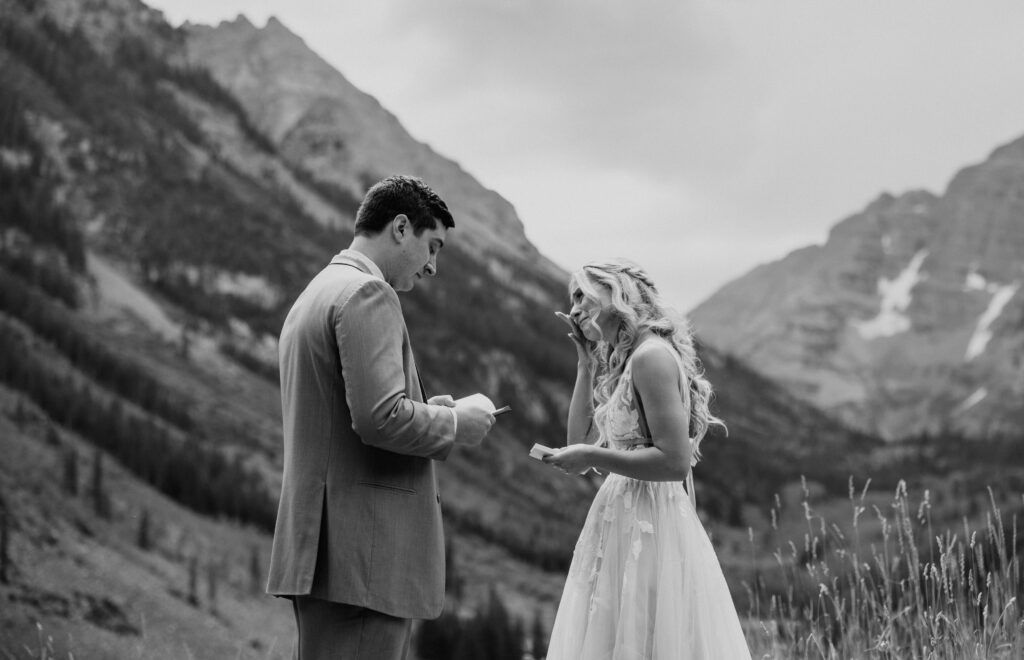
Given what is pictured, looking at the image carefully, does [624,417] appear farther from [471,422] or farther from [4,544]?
[4,544]

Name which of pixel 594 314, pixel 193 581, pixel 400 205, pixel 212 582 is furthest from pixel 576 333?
pixel 212 582

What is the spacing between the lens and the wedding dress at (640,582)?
400 centimetres

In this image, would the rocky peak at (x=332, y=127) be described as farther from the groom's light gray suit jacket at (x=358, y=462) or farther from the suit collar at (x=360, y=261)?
the groom's light gray suit jacket at (x=358, y=462)

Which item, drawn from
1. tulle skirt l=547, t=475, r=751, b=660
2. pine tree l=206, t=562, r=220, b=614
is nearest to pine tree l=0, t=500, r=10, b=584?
pine tree l=206, t=562, r=220, b=614

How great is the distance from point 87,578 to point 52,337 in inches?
870

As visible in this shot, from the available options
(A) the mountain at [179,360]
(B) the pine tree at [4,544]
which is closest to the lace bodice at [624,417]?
(A) the mountain at [179,360]

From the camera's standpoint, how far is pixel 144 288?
60812 millimetres

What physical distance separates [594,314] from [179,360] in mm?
55126

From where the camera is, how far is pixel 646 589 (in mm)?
4074

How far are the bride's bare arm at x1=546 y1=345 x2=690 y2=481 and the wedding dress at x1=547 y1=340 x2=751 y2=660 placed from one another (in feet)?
0.54

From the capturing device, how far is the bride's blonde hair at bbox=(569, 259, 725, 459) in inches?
164

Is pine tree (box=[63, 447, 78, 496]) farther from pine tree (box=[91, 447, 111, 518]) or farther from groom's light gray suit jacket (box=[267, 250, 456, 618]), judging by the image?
groom's light gray suit jacket (box=[267, 250, 456, 618])

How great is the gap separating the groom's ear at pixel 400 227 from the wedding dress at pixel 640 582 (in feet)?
3.52

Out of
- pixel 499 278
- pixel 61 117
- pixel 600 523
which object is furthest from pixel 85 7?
pixel 600 523
